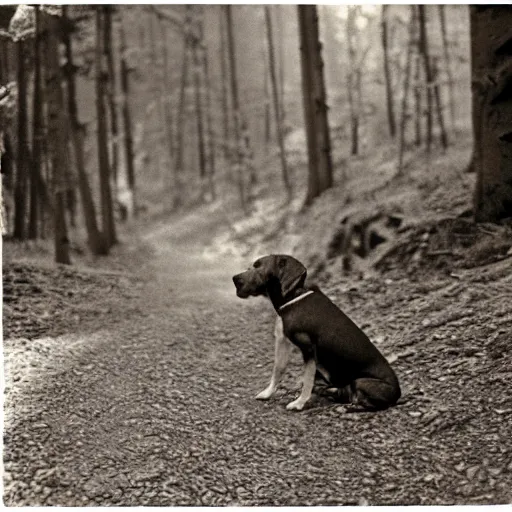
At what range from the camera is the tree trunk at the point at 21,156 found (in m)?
6.75

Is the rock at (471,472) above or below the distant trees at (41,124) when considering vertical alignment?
below

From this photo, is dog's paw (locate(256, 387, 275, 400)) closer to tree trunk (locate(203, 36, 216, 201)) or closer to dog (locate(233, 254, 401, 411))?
dog (locate(233, 254, 401, 411))

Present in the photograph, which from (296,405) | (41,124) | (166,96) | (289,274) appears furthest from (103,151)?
(166,96)

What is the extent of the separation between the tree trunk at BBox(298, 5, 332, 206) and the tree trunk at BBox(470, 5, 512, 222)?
413cm

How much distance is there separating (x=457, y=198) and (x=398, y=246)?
3.36 feet

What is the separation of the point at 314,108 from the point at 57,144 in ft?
15.6

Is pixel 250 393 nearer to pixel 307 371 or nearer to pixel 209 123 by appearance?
pixel 307 371

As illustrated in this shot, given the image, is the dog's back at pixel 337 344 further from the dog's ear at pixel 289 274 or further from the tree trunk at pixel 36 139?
the tree trunk at pixel 36 139

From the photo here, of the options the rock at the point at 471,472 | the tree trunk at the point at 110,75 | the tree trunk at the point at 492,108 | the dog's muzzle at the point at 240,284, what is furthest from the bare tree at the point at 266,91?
the rock at the point at 471,472

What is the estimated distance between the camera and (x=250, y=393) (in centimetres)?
439

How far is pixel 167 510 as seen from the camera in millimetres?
3416

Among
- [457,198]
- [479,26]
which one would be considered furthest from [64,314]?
[479,26]

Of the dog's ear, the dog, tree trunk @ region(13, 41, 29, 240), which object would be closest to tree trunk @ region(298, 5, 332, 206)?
tree trunk @ region(13, 41, 29, 240)

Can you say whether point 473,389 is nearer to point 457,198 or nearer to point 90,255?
point 457,198
